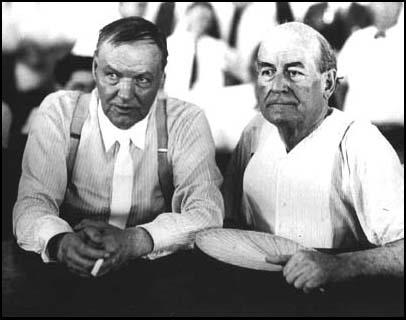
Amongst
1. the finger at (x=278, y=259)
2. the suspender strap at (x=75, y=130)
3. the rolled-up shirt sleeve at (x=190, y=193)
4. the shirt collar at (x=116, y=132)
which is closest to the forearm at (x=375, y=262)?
the finger at (x=278, y=259)

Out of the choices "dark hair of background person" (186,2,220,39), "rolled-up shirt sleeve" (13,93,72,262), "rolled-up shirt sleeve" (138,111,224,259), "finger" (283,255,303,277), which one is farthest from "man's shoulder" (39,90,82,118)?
"finger" (283,255,303,277)

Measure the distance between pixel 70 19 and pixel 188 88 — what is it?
1.09ft

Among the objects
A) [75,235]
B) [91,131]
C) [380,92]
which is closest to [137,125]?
[91,131]

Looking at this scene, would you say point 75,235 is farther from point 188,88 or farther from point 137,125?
point 188,88

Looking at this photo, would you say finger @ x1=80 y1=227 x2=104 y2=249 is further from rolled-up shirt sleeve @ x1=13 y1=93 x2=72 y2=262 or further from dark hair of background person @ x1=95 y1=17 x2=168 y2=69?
dark hair of background person @ x1=95 y1=17 x2=168 y2=69

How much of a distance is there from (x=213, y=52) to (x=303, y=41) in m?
0.26

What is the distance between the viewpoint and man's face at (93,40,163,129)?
124cm

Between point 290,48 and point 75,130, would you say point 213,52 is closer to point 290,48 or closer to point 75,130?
point 290,48

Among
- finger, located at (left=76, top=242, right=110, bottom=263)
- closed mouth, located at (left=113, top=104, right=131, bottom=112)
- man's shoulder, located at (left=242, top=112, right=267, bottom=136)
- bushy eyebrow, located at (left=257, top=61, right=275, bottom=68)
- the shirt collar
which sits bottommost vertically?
finger, located at (left=76, top=242, right=110, bottom=263)

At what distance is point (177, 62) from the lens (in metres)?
1.39

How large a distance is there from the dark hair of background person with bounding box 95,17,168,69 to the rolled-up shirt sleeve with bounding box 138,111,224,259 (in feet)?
0.56

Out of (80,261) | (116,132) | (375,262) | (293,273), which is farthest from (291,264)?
(116,132)

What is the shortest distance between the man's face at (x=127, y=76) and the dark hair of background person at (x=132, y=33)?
11mm

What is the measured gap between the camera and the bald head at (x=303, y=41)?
1.25 meters
